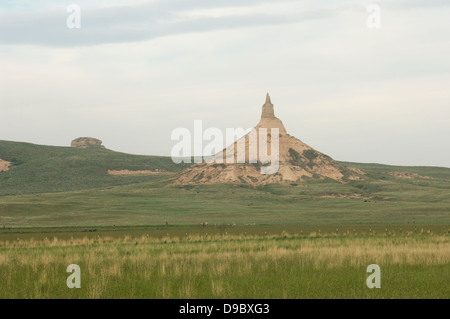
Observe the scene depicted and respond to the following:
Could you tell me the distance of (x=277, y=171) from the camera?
14000 centimetres

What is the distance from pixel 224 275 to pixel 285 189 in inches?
4154

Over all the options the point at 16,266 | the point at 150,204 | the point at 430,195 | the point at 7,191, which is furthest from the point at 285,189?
the point at 16,266

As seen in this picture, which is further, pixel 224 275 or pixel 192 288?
pixel 224 275

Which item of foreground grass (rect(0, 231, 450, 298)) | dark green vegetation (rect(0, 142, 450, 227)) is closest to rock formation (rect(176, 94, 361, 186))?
dark green vegetation (rect(0, 142, 450, 227))

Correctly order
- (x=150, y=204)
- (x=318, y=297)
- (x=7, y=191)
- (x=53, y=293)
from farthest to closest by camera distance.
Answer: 1. (x=7, y=191)
2. (x=150, y=204)
3. (x=53, y=293)
4. (x=318, y=297)

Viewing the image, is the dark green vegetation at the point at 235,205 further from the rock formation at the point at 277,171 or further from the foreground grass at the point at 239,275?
the foreground grass at the point at 239,275

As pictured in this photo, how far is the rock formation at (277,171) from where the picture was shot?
5408 inches

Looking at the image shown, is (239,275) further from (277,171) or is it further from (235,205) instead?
(277,171)

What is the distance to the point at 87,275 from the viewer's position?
20.2 m

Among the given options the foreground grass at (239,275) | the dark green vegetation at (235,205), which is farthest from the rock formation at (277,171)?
the foreground grass at (239,275)

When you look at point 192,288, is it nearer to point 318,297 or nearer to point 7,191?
point 318,297

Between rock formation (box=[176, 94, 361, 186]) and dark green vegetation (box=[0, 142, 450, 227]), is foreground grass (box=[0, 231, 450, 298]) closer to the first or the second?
dark green vegetation (box=[0, 142, 450, 227])

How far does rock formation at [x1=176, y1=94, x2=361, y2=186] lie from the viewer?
13738 centimetres
